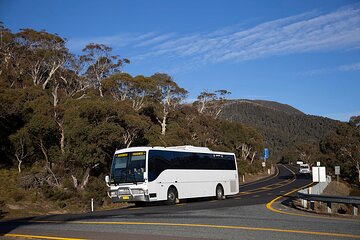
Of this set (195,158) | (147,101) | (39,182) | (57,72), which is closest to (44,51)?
(57,72)

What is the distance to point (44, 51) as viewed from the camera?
63.8 metres

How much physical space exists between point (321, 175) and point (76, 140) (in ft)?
88.4

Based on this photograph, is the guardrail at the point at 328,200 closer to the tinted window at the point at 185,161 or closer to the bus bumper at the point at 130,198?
the tinted window at the point at 185,161

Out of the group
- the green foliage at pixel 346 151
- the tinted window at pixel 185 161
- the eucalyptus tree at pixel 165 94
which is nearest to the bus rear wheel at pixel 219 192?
the tinted window at pixel 185 161

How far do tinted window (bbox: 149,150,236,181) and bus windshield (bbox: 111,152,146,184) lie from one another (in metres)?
0.50

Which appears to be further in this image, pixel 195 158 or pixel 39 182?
pixel 39 182

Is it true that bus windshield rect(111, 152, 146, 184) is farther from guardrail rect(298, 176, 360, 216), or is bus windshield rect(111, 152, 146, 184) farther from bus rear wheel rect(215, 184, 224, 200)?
guardrail rect(298, 176, 360, 216)

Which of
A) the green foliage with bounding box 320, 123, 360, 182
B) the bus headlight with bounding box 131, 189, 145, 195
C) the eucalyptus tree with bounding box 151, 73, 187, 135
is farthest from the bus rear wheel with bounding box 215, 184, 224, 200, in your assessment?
the green foliage with bounding box 320, 123, 360, 182

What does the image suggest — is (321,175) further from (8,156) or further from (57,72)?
(57,72)

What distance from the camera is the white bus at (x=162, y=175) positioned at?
22562mm

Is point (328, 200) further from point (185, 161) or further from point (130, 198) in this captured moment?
point (130, 198)

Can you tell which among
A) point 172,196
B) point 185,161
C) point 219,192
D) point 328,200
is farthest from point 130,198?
point 328,200

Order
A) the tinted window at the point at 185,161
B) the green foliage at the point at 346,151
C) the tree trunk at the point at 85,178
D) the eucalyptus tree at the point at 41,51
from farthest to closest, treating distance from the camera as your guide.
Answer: the green foliage at the point at 346,151 → the eucalyptus tree at the point at 41,51 → the tree trunk at the point at 85,178 → the tinted window at the point at 185,161

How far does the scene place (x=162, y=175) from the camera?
23391 millimetres
